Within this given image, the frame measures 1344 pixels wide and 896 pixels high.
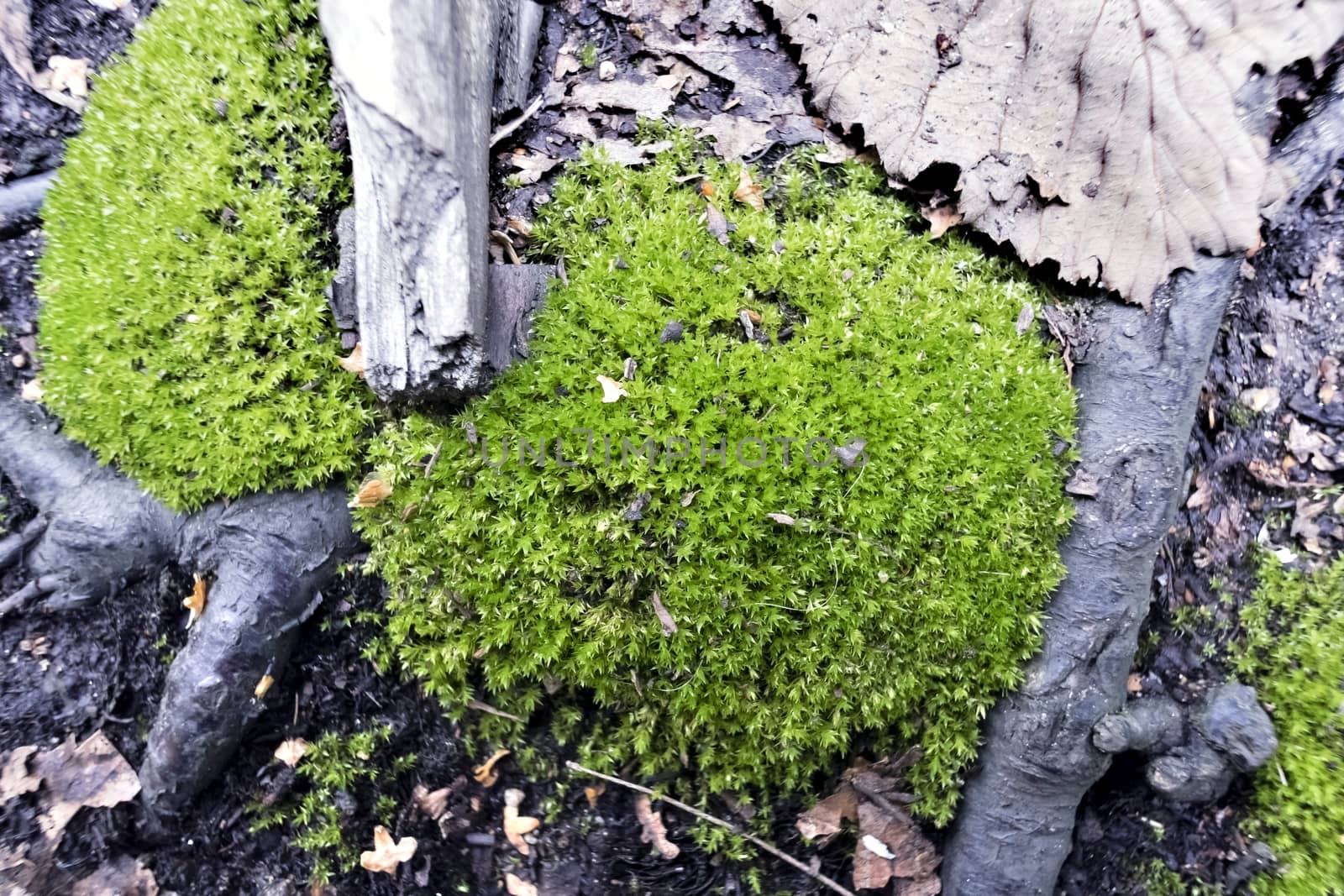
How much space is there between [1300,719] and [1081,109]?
8.64ft

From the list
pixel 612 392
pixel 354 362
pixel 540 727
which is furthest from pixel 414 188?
pixel 540 727

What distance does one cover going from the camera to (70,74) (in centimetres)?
360

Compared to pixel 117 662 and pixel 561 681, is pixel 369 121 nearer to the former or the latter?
pixel 561 681

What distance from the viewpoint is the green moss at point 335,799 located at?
11.1 ft

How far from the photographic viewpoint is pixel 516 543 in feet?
9.99

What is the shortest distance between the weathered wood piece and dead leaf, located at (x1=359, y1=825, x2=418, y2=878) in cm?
195

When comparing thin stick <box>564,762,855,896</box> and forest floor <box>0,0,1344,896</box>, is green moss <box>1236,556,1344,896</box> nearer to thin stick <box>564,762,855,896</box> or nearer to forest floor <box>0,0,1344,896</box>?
forest floor <box>0,0,1344,896</box>

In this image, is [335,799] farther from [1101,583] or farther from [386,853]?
[1101,583]

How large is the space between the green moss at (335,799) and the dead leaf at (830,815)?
1756 millimetres

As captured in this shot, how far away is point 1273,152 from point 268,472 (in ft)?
14.3

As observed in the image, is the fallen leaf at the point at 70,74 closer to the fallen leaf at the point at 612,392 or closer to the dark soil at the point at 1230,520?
the fallen leaf at the point at 612,392

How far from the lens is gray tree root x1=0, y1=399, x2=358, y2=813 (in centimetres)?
323

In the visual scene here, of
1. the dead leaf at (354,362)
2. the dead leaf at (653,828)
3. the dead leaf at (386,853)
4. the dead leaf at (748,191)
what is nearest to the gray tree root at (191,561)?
the dead leaf at (354,362)

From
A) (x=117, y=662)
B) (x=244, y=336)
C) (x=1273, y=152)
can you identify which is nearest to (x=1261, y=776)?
(x=1273, y=152)
